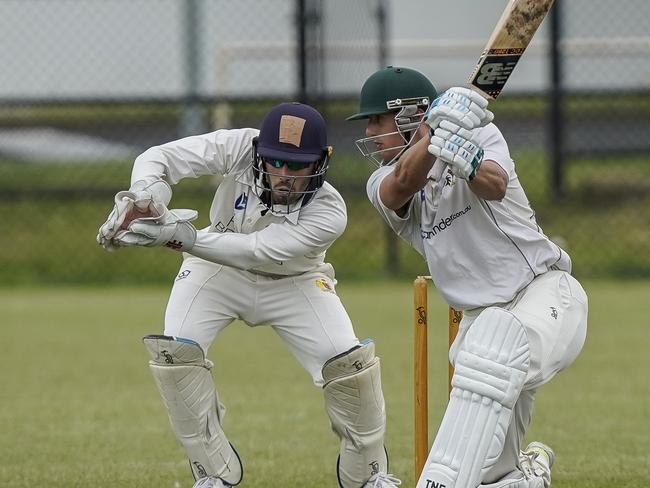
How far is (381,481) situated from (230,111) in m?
7.40

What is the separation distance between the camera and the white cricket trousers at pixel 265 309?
5.02 metres

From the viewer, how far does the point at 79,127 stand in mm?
12445

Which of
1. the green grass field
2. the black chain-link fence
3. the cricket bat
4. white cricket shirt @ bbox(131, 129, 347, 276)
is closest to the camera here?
the cricket bat

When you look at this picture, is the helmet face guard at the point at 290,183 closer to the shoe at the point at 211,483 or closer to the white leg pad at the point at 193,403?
the white leg pad at the point at 193,403

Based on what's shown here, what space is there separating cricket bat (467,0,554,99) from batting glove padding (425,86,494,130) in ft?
0.72

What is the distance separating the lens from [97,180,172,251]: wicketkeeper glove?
436 cm

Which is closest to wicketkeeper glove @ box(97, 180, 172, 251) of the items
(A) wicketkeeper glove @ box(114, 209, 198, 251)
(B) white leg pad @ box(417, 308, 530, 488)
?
(A) wicketkeeper glove @ box(114, 209, 198, 251)

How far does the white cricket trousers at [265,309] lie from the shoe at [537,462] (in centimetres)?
77

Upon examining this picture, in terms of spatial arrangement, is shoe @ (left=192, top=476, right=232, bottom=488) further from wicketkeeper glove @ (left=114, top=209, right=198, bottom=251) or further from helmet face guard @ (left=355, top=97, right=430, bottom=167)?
helmet face guard @ (left=355, top=97, right=430, bottom=167)

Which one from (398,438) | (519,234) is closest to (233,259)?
(519,234)

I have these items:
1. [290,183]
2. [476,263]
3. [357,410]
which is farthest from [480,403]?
[290,183]

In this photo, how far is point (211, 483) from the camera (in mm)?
4930

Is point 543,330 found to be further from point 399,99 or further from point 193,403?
point 193,403

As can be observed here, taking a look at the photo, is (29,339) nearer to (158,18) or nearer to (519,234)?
(158,18)
